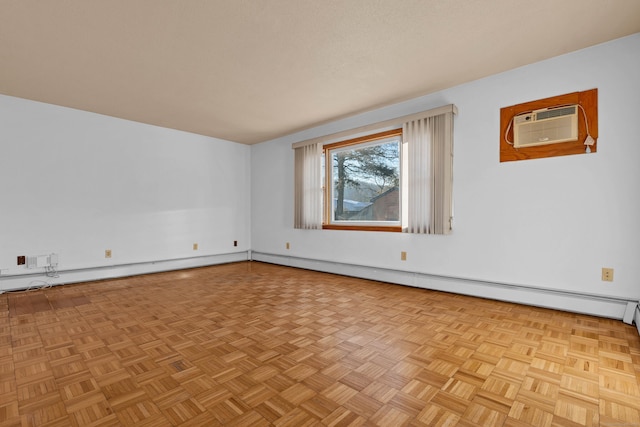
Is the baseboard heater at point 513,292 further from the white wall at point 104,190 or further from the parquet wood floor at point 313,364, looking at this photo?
the white wall at point 104,190

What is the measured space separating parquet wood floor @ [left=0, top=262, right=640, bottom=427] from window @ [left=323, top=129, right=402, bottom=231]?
1473mm

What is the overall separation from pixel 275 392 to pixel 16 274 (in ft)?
13.4

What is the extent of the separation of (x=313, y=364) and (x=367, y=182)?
3.08 m

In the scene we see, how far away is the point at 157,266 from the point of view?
15.6 ft

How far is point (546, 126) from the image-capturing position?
9.14 ft

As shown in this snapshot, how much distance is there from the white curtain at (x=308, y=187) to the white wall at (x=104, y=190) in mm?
1534

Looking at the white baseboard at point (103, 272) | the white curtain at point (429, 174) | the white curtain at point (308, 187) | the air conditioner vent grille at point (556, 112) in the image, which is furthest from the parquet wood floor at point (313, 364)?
the white curtain at point (308, 187)

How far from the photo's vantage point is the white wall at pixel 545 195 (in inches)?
97.3

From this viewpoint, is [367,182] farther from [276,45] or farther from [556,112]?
[276,45]

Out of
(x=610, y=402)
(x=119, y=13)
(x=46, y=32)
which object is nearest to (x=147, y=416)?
(x=610, y=402)

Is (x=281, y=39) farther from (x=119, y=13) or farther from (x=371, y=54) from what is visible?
(x=119, y=13)

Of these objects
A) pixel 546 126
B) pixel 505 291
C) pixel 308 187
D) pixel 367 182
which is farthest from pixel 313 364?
pixel 308 187

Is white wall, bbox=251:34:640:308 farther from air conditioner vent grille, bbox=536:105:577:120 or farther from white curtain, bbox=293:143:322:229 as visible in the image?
white curtain, bbox=293:143:322:229

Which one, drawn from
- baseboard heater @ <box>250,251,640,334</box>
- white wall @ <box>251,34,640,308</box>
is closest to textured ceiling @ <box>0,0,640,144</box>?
white wall @ <box>251,34,640,308</box>
